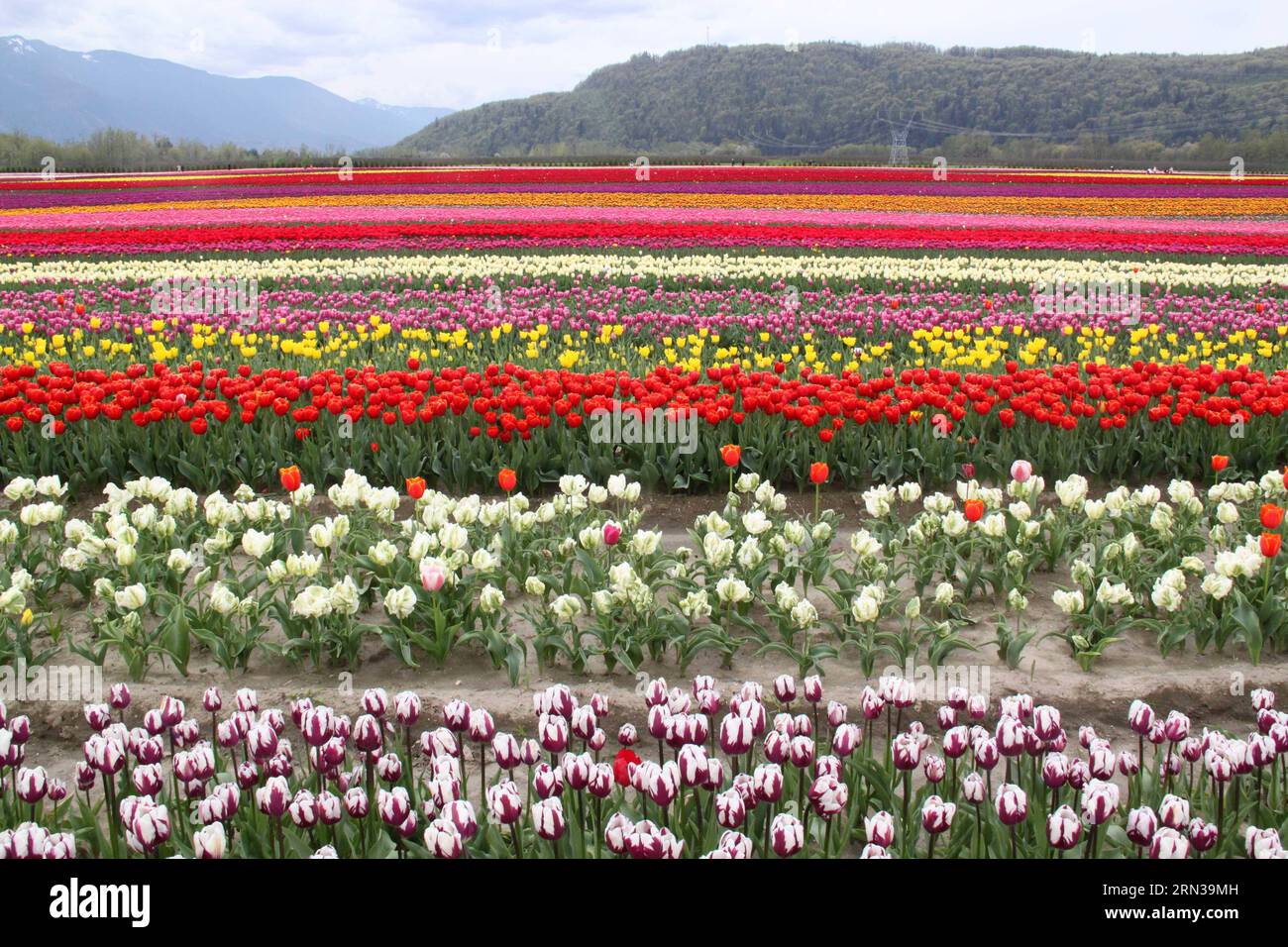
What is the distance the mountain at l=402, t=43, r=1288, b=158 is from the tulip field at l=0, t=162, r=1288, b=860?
86.1 meters

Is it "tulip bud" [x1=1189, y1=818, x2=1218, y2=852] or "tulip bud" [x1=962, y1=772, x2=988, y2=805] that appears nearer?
"tulip bud" [x1=1189, y1=818, x2=1218, y2=852]

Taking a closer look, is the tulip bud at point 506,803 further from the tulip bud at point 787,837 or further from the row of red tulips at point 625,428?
the row of red tulips at point 625,428

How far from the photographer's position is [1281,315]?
37.9 ft

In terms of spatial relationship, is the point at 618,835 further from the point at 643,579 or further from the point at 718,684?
the point at 643,579

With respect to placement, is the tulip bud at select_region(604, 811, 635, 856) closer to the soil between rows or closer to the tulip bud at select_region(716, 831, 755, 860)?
the tulip bud at select_region(716, 831, 755, 860)

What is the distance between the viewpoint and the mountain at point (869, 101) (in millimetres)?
100312

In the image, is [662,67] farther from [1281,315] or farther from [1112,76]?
[1281,315]

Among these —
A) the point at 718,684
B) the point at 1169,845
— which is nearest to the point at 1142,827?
the point at 1169,845

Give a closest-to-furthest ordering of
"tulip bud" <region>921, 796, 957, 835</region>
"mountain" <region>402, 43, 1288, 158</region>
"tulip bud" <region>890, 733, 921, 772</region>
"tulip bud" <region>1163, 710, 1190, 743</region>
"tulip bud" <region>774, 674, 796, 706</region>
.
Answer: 1. "tulip bud" <region>921, 796, 957, 835</region>
2. "tulip bud" <region>890, 733, 921, 772</region>
3. "tulip bud" <region>1163, 710, 1190, 743</region>
4. "tulip bud" <region>774, 674, 796, 706</region>
5. "mountain" <region>402, 43, 1288, 158</region>

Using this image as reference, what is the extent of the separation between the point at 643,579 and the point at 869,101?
403 ft

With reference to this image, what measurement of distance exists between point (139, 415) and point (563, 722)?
4.74 m

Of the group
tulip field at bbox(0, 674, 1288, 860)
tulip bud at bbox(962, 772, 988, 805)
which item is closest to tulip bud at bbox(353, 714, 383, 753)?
tulip field at bbox(0, 674, 1288, 860)

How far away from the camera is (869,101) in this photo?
117750 mm

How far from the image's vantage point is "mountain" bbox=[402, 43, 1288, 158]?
100312 mm
